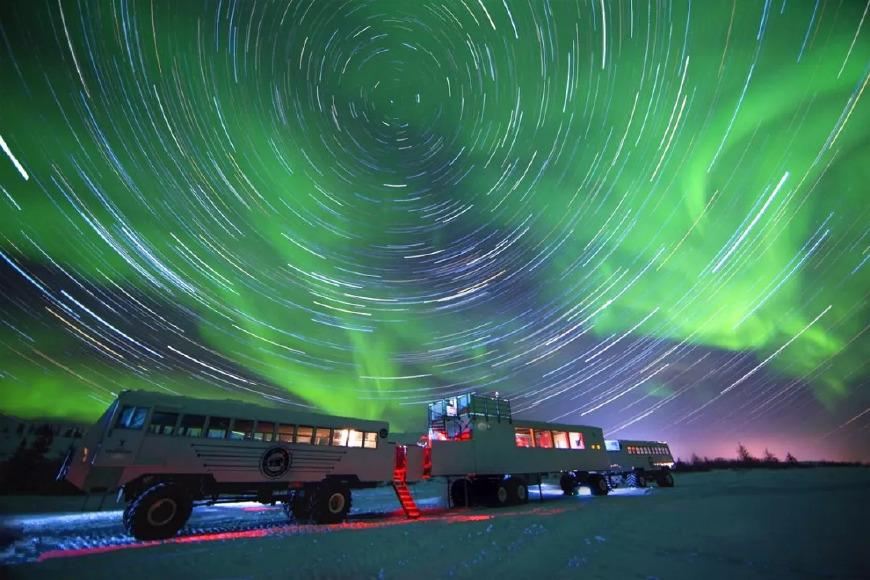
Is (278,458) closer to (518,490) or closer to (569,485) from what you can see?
(518,490)

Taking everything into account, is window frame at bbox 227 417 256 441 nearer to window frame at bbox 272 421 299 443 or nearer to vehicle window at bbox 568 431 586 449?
window frame at bbox 272 421 299 443

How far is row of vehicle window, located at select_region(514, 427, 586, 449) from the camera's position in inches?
1034

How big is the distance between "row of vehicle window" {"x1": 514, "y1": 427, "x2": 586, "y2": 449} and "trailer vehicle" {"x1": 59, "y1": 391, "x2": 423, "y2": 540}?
379 inches

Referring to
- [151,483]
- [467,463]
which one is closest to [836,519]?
[467,463]

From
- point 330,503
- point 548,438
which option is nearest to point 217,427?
point 330,503

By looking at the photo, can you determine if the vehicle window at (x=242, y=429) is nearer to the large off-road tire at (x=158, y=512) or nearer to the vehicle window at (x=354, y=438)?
the large off-road tire at (x=158, y=512)

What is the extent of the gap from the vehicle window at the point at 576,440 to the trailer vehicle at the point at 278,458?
3.66 meters

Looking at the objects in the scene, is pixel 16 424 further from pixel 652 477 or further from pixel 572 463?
pixel 652 477

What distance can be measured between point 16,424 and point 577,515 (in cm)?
9725

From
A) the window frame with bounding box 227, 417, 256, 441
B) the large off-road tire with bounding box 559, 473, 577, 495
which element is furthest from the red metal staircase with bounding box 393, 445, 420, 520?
the large off-road tire with bounding box 559, 473, 577, 495

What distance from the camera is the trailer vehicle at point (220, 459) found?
42.3 ft

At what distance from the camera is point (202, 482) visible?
14.4 meters

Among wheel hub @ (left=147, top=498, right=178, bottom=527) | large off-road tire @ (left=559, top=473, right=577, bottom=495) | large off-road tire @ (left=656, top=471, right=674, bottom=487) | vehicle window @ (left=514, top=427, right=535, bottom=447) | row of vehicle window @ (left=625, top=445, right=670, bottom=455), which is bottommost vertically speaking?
wheel hub @ (left=147, top=498, right=178, bottom=527)

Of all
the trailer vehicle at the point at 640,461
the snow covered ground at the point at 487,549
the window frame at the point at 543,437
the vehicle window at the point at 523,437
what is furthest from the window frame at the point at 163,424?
the trailer vehicle at the point at 640,461
